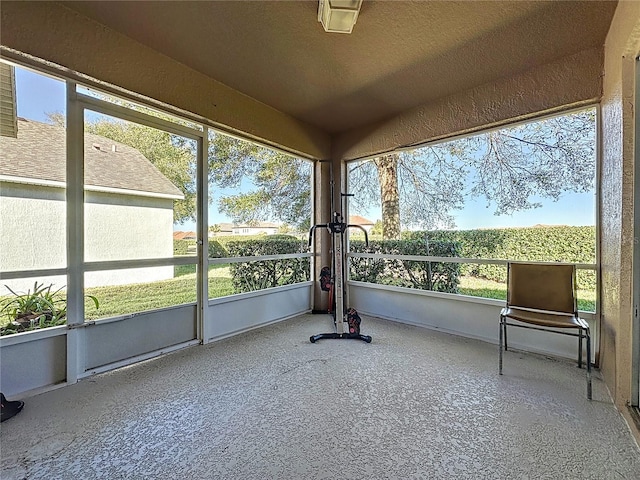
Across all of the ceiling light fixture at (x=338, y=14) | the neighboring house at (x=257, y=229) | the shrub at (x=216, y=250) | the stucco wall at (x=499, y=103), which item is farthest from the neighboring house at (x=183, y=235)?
the stucco wall at (x=499, y=103)

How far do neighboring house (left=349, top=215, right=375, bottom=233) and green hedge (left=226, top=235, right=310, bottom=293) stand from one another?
0.82 m

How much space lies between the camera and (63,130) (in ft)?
7.28

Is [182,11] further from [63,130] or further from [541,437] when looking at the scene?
[541,437]

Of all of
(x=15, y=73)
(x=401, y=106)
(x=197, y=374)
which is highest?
(x=401, y=106)

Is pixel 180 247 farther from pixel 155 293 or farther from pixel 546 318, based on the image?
pixel 546 318

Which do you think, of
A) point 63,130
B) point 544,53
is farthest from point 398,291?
point 63,130

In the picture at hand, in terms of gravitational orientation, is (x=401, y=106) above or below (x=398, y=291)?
above

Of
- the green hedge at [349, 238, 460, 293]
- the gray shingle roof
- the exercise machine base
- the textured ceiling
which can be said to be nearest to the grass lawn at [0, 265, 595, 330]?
the green hedge at [349, 238, 460, 293]

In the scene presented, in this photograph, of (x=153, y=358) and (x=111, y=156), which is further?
(x=153, y=358)

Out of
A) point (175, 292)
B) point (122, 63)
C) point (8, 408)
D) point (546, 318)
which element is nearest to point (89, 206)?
point (175, 292)

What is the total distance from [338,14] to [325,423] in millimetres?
2660

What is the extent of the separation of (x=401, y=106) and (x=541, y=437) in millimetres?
3324

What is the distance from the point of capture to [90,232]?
2361mm

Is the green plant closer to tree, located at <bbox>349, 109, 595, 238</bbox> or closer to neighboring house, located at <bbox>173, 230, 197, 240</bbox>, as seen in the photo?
neighboring house, located at <bbox>173, 230, 197, 240</bbox>
